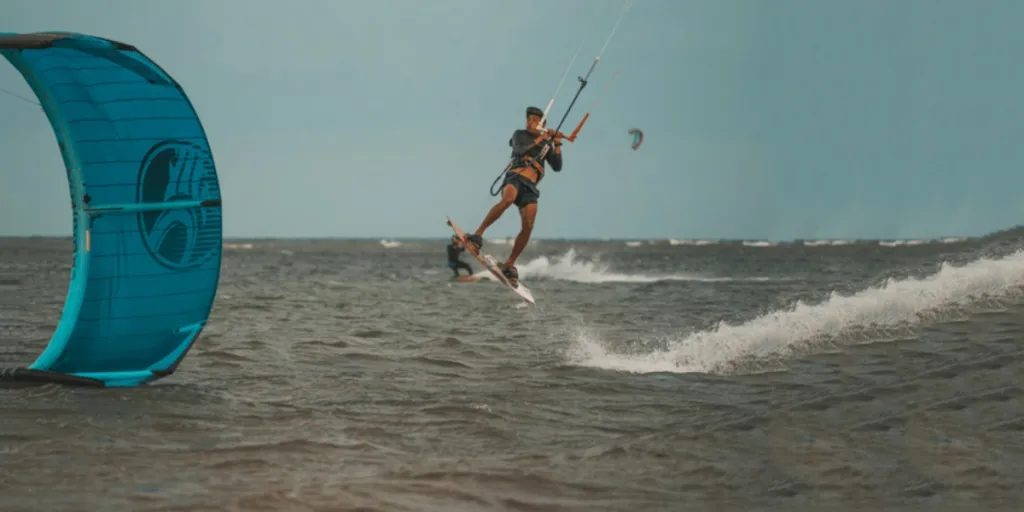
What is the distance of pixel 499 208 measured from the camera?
1580cm

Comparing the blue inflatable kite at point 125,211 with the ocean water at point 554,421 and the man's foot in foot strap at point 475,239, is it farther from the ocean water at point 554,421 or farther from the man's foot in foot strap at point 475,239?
the man's foot in foot strap at point 475,239

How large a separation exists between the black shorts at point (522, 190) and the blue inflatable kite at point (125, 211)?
5.98 metres

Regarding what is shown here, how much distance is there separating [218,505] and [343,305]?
66.2ft

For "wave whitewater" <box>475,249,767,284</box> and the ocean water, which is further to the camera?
"wave whitewater" <box>475,249,767,284</box>

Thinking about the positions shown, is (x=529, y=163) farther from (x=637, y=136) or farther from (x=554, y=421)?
(x=554, y=421)

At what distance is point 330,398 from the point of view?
35.0ft

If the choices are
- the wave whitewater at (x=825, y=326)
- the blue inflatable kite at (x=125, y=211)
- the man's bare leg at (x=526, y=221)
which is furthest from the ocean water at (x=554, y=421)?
the man's bare leg at (x=526, y=221)

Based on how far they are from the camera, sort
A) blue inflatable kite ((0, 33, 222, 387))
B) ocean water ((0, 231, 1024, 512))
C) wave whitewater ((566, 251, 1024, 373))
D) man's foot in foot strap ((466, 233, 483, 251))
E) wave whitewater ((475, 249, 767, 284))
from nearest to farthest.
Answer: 1. ocean water ((0, 231, 1024, 512))
2. blue inflatable kite ((0, 33, 222, 387))
3. wave whitewater ((566, 251, 1024, 373))
4. man's foot in foot strap ((466, 233, 483, 251))
5. wave whitewater ((475, 249, 767, 284))

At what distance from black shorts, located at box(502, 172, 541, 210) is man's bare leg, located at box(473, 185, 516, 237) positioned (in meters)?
0.08

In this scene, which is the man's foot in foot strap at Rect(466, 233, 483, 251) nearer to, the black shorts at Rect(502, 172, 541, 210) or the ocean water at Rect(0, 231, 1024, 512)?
the black shorts at Rect(502, 172, 541, 210)

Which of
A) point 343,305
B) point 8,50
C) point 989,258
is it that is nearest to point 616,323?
point 343,305

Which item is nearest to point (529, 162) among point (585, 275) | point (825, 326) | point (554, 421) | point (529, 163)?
point (529, 163)

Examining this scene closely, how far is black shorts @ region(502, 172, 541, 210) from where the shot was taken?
51.3ft

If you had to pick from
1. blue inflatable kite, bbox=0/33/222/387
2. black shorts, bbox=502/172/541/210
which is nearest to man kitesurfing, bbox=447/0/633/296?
black shorts, bbox=502/172/541/210
